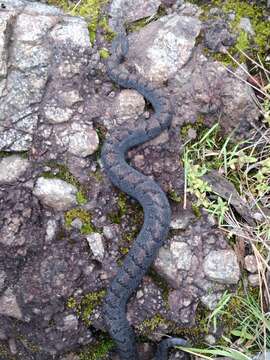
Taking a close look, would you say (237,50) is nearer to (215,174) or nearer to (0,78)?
(215,174)

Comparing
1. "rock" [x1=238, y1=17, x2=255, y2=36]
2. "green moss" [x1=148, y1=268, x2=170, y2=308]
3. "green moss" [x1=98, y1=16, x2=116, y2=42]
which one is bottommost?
"green moss" [x1=148, y1=268, x2=170, y2=308]

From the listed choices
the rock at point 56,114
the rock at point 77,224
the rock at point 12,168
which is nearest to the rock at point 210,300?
the rock at point 77,224

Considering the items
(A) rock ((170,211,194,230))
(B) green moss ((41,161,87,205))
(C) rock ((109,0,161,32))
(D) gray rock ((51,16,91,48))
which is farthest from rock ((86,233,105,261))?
(C) rock ((109,0,161,32))

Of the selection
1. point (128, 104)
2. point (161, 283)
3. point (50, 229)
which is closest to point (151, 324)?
point (161, 283)

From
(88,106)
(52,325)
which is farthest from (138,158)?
(52,325)

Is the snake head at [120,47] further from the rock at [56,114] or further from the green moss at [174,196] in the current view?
the green moss at [174,196]

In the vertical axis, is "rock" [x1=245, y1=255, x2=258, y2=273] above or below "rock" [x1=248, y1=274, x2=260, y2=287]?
above

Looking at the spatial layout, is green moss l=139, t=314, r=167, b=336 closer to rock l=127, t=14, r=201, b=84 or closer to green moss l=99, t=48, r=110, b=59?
rock l=127, t=14, r=201, b=84
